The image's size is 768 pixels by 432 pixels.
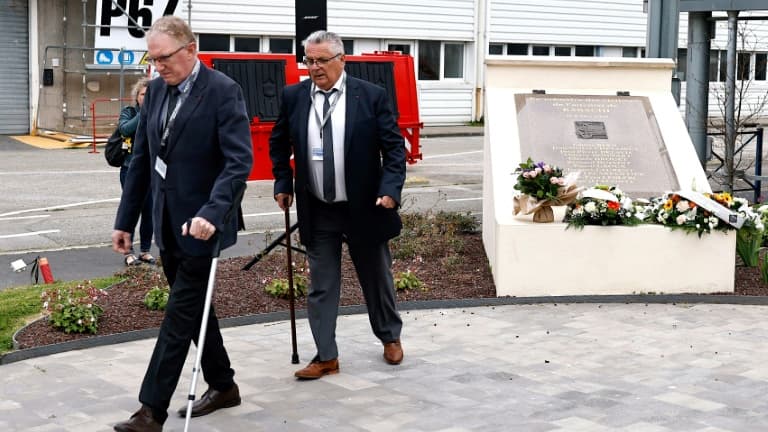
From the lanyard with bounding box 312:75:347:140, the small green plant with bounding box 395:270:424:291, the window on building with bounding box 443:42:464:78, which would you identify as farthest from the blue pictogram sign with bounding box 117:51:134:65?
the lanyard with bounding box 312:75:347:140

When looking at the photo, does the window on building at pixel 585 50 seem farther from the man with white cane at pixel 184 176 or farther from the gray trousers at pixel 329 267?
the man with white cane at pixel 184 176

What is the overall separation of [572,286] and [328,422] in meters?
3.65

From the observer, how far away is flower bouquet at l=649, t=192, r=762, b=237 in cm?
920

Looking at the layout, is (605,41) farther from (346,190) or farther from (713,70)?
(346,190)

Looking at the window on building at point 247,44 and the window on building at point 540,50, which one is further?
the window on building at point 540,50

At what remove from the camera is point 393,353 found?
716 centimetres

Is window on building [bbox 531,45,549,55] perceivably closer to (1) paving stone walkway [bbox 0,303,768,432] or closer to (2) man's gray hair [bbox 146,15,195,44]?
Result: (1) paving stone walkway [bbox 0,303,768,432]

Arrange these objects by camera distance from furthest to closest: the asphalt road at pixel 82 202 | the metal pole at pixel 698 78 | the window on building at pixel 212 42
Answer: the window on building at pixel 212 42
the metal pole at pixel 698 78
the asphalt road at pixel 82 202

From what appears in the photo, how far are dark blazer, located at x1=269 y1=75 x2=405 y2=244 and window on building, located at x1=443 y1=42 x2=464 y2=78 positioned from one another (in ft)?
92.4

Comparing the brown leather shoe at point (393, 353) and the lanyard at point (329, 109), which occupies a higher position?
the lanyard at point (329, 109)

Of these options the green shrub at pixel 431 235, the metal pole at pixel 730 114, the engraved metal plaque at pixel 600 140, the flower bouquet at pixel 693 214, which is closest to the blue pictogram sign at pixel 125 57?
Answer: the metal pole at pixel 730 114

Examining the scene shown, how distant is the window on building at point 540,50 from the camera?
121ft

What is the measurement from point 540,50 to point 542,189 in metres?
28.7

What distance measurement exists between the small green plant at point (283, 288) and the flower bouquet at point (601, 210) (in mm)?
2051
